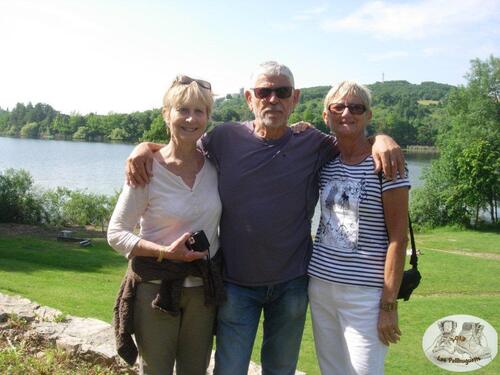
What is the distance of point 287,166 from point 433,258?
66.3 ft

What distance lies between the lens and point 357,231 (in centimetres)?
331

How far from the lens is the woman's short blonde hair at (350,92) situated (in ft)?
11.5

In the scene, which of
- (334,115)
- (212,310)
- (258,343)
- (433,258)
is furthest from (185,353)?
(433,258)

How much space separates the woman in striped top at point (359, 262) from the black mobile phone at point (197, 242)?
2.48ft

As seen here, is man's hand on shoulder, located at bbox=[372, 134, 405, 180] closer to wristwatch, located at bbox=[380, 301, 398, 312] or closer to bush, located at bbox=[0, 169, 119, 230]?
wristwatch, located at bbox=[380, 301, 398, 312]

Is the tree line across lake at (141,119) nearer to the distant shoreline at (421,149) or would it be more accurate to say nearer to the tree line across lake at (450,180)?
the distant shoreline at (421,149)

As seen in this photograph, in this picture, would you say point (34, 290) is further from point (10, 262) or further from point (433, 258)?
point (433, 258)

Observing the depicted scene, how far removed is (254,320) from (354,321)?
68cm

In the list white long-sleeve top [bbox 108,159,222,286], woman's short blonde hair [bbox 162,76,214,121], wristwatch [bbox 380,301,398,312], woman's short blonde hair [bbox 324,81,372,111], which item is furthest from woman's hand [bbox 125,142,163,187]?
wristwatch [bbox 380,301,398,312]

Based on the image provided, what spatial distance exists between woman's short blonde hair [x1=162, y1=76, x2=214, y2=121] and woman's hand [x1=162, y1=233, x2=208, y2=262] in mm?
810

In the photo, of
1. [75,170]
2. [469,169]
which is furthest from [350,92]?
[75,170]

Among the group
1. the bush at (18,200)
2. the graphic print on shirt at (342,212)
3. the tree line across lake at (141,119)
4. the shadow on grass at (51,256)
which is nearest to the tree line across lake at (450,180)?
the bush at (18,200)

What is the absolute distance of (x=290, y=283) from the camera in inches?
138

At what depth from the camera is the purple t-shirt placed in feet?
11.3
